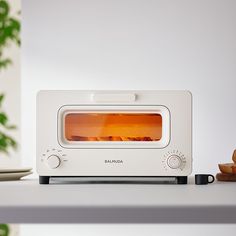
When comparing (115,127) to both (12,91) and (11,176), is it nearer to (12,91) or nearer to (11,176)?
(11,176)

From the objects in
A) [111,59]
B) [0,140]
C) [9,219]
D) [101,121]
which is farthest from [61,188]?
[0,140]

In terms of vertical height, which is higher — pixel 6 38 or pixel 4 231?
pixel 6 38

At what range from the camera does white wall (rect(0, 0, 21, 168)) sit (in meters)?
2.95

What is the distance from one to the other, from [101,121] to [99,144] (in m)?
0.06

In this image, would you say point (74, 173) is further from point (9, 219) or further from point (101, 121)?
point (9, 219)

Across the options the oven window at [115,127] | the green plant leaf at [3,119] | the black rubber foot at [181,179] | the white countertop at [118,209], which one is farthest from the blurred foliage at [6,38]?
the white countertop at [118,209]

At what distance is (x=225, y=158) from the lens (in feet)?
6.30

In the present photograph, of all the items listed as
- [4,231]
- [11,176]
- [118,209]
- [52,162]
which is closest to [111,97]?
[52,162]

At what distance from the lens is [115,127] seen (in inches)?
53.4

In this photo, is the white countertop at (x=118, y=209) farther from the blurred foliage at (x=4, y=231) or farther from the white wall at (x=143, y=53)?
the blurred foliage at (x=4, y=231)

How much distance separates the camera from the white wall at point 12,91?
2947 millimetres

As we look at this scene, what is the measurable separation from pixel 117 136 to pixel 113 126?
3 cm

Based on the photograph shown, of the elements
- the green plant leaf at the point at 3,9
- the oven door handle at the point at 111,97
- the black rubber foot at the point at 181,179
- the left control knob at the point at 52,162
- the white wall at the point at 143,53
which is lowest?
the black rubber foot at the point at 181,179

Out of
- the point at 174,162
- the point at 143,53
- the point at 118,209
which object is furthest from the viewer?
the point at 143,53
